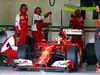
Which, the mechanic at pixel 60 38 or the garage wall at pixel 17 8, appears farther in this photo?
the garage wall at pixel 17 8

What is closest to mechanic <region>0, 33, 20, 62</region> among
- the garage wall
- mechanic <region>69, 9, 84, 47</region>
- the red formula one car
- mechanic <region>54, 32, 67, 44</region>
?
the red formula one car

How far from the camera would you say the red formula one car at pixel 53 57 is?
8273mm

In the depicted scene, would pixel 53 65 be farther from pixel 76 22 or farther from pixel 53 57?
pixel 76 22

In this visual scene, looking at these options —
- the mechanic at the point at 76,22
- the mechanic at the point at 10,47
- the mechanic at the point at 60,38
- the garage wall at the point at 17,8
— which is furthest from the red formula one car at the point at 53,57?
the garage wall at the point at 17,8

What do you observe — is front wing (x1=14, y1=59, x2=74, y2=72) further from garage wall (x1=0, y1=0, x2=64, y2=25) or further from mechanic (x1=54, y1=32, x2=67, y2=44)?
garage wall (x1=0, y1=0, x2=64, y2=25)

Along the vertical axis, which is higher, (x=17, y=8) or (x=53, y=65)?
(x=17, y=8)

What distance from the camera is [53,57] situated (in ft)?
29.8

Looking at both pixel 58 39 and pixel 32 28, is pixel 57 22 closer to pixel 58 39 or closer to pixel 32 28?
pixel 32 28

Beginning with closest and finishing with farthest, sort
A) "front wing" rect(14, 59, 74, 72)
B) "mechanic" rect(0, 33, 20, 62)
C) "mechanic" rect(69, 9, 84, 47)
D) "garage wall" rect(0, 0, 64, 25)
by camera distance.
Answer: "front wing" rect(14, 59, 74, 72) < "mechanic" rect(0, 33, 20, 62) < "mechanic" rect(69, 9, 84, 47) < "garage wall" rect(0, 0, 64, 25)

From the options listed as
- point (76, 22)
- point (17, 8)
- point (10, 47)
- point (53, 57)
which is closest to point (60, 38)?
point (53, 57)

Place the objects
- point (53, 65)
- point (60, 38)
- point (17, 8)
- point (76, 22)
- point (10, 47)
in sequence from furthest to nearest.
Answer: point (17, 8) → point (76, 22) → point (10, 47) → point (60, 38) → point (53, 65)

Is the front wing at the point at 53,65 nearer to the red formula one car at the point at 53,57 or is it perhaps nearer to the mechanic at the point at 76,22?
the red formula one car at the point at 53,57

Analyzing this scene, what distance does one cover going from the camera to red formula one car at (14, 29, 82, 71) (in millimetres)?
8273

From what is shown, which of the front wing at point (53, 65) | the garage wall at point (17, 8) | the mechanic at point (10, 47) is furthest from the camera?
the garage wall at point (17, 8)
